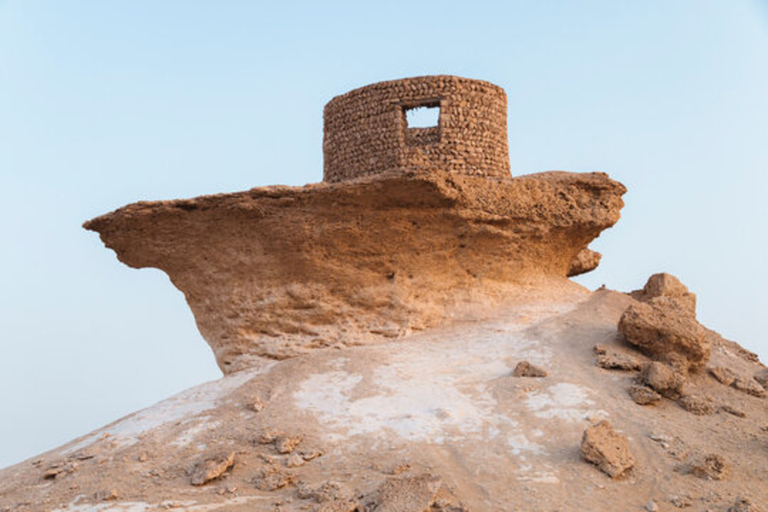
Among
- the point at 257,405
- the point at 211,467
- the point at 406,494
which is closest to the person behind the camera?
the point at 406,494

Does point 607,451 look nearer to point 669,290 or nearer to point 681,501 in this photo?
point 681,501

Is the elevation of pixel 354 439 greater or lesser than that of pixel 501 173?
lesser

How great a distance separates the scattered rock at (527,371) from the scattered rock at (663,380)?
0.85 metres

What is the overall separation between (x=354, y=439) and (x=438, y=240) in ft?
9.16

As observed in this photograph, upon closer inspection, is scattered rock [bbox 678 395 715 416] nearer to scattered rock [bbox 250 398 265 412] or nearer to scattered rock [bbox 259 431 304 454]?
scattered rock [bbox 259 431 304 454]

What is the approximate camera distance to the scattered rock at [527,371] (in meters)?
6.88

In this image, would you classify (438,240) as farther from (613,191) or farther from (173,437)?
(173,437)

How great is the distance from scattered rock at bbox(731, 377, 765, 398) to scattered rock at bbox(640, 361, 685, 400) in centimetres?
91

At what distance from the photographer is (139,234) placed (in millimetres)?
8328

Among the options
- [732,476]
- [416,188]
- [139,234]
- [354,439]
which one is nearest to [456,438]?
[354,439]

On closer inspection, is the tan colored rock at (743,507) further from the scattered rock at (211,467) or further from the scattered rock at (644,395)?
the scattered rock at (211,467)

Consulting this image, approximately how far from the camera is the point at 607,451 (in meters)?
5.71

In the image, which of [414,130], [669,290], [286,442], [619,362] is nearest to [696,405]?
[619,362]

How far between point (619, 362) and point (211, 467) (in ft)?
11.8
